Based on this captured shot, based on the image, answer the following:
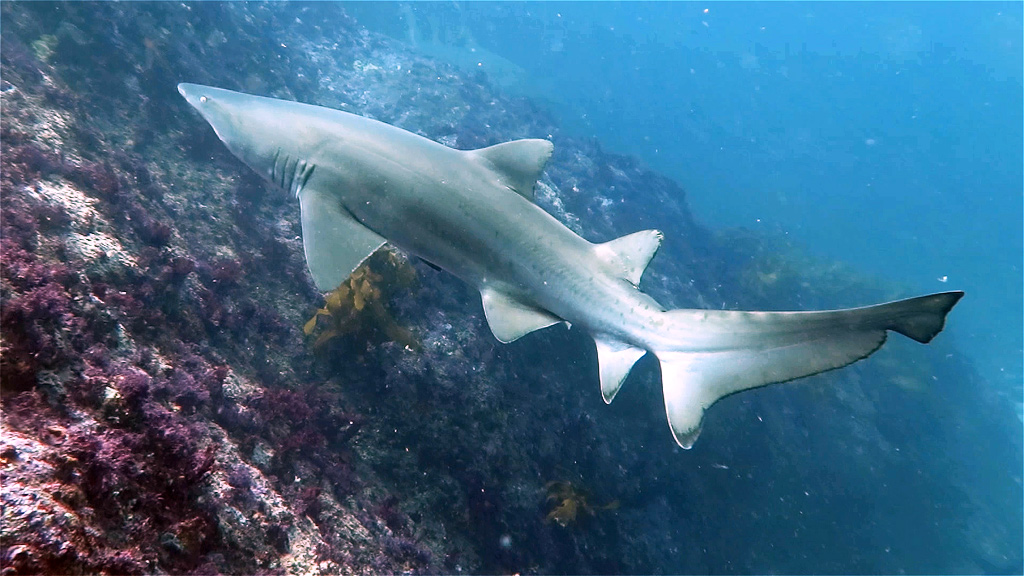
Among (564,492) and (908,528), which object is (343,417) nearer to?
(564,492)

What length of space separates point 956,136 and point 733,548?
14671 centimetres

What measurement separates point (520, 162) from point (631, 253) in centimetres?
152

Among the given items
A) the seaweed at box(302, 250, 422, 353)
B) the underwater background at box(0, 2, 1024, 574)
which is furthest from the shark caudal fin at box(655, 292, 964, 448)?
the seaweed at box(302, 250, 422, 353)

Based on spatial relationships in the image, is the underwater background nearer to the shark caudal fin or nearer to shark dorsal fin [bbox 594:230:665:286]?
the shark caudal fin

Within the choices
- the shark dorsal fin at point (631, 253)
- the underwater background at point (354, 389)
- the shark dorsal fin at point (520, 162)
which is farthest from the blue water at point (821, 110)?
the shark dorsal fin at point (520, 162)

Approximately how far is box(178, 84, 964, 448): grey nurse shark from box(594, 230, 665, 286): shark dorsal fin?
0.01m

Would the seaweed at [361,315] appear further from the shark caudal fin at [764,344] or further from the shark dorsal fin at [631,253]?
the shark caudal fin at [764,344]

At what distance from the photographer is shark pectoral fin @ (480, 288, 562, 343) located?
4.34 meters

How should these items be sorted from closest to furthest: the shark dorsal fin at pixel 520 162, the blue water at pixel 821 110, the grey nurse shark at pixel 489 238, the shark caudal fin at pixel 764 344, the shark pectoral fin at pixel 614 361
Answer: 1. the shark caudal fin at pixel 764 344
2. the grey nurse shark at pixel 489 238
3. the shark pectoral fin at pixel 614 361
4. the shark dorsal fin at pixel 520 162
5. the blue water at pixel 821 110

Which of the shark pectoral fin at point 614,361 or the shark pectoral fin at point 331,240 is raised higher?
the shark pectoral fin at point 331,240

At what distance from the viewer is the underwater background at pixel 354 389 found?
2.71 metres

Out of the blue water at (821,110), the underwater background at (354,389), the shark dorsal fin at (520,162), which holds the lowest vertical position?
the blue water at (821,110)

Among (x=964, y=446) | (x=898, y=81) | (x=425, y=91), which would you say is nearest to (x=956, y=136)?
(x=898, y=81)

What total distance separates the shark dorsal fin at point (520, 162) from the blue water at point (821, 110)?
27.0 metres
